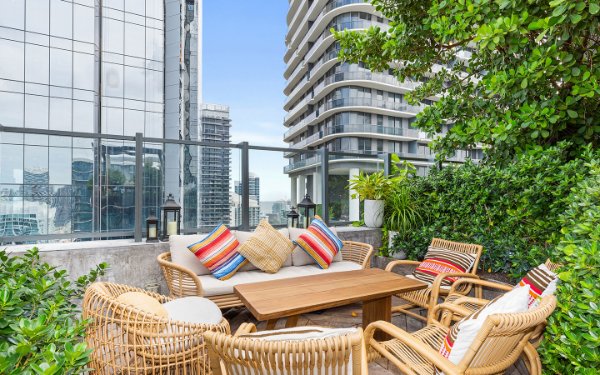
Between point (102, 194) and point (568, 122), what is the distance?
518cm

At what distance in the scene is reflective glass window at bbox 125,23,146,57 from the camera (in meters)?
13.3

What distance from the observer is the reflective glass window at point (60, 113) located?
1082 centimetres

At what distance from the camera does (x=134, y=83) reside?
13.4m

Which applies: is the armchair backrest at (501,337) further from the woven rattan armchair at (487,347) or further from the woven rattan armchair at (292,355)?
the woven rattan armchair at (292,355)

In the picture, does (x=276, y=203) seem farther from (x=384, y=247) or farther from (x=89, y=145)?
(x=89, y=145)

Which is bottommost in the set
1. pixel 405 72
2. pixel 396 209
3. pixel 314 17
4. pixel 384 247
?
pixel 384 247

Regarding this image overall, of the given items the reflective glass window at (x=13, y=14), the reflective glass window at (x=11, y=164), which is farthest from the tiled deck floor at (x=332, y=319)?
the reflective glass window at (x=13, y=14)

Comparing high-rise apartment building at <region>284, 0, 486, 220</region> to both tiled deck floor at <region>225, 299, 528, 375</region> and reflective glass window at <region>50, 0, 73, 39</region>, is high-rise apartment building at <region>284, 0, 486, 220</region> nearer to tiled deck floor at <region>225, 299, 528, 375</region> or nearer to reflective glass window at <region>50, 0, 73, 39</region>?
reflective glass window at <region>50, 0, 73, 39</region>

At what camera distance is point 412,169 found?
5008 mm

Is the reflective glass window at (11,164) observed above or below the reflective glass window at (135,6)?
below

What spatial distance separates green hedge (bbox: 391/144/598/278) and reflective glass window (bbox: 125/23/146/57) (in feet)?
45.6

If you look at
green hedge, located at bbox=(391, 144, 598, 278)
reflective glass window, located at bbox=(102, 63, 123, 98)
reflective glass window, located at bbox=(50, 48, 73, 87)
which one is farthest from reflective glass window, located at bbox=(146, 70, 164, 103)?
green hedge, located at bbox=(391, 144, 598, 278)

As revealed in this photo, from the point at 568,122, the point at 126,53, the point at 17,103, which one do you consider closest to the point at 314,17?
the point at 126,53

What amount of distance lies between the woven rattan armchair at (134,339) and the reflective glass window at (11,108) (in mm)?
11978
